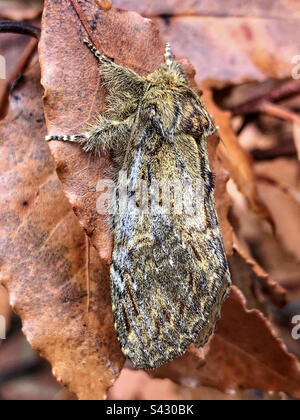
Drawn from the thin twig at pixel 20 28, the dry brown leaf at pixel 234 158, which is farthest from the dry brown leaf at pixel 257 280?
the thin twig at pixel 20 28

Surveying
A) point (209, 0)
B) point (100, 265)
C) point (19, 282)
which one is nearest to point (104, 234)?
point (100, 265)

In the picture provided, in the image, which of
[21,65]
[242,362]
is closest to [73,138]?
[21,65]

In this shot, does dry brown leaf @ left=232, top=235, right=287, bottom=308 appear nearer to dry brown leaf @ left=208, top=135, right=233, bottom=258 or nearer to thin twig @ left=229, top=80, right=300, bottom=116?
dry brown leaf @ left=208, top=135, right=233, bottom=258

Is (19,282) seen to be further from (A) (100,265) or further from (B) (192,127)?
(B) (192,127)

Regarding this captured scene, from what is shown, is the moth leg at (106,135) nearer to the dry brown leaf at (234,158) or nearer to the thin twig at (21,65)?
the dry brown leaf at (234,158)

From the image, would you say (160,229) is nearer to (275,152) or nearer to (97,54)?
(97,54)

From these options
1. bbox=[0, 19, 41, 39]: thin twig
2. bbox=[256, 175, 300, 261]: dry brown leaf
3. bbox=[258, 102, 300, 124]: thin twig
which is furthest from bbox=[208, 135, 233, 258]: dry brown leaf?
bbox=[256, 175, 300, 261]: dry brown leaf
